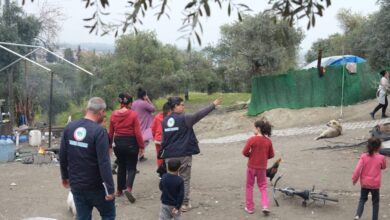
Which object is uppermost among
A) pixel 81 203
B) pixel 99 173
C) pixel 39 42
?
pixel 39 42

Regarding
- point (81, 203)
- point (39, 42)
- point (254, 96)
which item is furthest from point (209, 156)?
point (39, 42)

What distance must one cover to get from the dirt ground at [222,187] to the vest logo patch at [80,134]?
260cm

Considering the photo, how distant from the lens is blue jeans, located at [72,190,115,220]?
5.25 metres

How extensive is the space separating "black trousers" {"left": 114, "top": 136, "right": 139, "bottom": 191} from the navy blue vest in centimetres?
83

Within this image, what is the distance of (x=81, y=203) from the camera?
5348 millimetres

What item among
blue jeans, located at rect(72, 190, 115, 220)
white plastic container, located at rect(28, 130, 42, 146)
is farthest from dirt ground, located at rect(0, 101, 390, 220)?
white plastic container, located at rect(28, 130, 42, 146)

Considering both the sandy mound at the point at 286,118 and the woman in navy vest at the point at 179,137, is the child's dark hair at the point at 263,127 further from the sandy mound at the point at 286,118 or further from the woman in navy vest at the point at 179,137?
the sandy mound at the point at 286,118

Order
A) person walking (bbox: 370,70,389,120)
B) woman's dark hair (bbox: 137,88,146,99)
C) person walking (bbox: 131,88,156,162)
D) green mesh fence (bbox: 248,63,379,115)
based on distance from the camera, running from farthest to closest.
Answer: green mesh fence (bbox: 248,63,379,115) < person walking (bbox: 370,70,389,120) < person walking (bbox: 131,88,156,162) < woman's dark hair (bbox: 137,88,146,99)

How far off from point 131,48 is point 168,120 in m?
25.4

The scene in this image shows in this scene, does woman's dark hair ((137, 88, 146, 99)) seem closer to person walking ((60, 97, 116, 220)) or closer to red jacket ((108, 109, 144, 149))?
red jacket ((108, 109, 144, 149))

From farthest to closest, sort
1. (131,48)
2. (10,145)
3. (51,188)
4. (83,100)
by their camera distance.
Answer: (131,48), (83,100), (10,145), (51,188)

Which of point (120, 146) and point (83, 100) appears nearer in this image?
point (120, 146)

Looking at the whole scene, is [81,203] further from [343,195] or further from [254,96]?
[254,96]

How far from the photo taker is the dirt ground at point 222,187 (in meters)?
7.62
